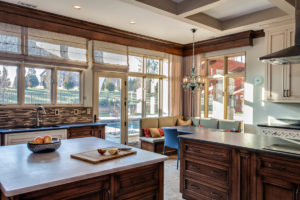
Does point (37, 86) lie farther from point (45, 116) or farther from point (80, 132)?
point (80, 132)

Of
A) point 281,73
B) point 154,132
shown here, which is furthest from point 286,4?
point 154,132

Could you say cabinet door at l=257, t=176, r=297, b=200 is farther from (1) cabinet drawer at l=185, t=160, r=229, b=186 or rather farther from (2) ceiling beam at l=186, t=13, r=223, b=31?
(2) ceiling beam at l=186, t=13, r=223, b=31

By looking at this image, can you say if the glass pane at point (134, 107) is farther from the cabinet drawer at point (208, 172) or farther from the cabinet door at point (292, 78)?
the cabinet door at point (292, 78)

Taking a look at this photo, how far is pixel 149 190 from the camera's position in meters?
1.92

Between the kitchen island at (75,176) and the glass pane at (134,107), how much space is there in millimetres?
3848

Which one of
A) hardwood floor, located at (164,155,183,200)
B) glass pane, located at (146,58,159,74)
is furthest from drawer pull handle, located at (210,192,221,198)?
glass pane, located at (146,58,159,74)

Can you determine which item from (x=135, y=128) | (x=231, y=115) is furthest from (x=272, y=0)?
(x=135, y=128)

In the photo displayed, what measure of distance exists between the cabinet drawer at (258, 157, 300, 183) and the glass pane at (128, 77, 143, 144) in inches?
158

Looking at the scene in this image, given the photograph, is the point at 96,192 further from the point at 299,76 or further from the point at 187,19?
the point at 299,76

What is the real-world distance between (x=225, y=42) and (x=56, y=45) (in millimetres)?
4202

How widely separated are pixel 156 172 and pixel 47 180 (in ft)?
2.95

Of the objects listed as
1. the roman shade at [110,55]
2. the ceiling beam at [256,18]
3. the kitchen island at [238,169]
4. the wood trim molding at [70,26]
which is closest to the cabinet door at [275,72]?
the ceiling beam at [256,18]

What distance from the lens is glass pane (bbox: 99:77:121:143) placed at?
5441 millimetres

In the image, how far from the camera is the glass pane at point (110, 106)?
17.9ft
